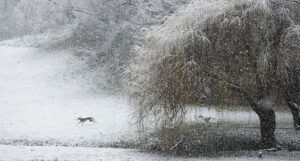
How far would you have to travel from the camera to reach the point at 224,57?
1669 centimetres

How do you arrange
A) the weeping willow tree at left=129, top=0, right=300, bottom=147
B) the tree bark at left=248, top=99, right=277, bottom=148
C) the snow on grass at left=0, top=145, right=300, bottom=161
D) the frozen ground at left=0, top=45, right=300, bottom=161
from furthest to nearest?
the tree bark at left=248, top=99, right=277, bottom=148, the frozen ground at left=0, top=45, right=300, bottom=161, the weeping willow tree at left=129, top=0, right=300, bottom=147, the snow on grass at left=0, top=145, right=300, bottom=161

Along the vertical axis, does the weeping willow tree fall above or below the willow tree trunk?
above

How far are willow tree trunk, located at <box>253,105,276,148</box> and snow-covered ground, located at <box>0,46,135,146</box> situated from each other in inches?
233

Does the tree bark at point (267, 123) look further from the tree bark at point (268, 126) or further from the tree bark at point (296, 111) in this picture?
the tree bark at point (296, 111)

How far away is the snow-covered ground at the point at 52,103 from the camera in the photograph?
21.7m

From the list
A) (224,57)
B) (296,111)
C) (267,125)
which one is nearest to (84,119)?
(224,57)

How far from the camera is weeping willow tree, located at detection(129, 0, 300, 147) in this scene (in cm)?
Result: 1627

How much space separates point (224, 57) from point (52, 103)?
616 inches

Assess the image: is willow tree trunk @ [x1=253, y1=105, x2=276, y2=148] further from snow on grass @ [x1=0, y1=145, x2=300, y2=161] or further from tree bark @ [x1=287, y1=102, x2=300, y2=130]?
tree bark @ [x1=287, y1=102, x2=300, y2=130]

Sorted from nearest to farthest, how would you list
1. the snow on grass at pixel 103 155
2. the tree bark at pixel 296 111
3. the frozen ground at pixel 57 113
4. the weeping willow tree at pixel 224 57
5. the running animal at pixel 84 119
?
the snow on grass at pixel 103 155, the weeping willow tree at pixel 224 57, the frozen ground at pixel 57 113, the tree bark at pixel 296 111, the running animal at pixel 84 119

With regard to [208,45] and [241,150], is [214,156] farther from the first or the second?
[208,45]

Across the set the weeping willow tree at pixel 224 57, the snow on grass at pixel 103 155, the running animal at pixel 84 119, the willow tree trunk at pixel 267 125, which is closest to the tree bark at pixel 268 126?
the willow tree trunk at pixel 267 125

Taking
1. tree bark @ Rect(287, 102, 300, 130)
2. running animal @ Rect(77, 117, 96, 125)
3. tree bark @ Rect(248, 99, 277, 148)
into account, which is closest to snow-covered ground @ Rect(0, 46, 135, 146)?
running animal @ Rect(77, 117, 96, 125)

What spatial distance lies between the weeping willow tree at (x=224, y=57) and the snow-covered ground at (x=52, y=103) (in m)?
4.71
